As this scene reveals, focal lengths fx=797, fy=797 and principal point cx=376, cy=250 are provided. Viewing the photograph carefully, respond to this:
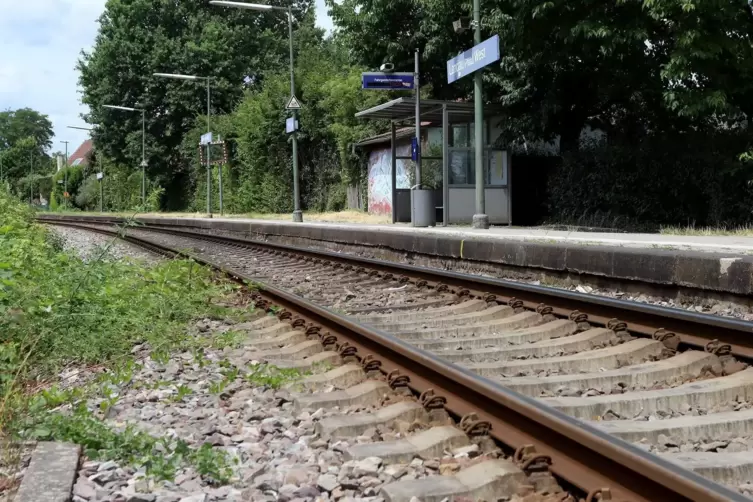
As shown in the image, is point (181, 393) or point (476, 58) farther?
point (476, 58)

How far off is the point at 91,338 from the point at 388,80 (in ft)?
49.0

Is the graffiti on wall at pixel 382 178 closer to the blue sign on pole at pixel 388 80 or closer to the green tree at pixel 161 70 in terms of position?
the blue sign on pole at pixel 388 80

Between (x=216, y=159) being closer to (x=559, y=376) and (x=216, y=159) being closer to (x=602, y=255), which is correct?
(x=602, y=255)

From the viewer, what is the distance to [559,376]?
463 cm

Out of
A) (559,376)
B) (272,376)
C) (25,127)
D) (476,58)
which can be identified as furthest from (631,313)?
(25,127)

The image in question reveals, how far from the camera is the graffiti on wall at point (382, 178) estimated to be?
102ft

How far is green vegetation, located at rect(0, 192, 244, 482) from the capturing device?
3.80 metres

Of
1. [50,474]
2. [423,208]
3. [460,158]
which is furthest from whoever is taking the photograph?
[460,158]

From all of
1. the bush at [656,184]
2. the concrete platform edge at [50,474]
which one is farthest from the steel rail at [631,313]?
the bush at [656,184]

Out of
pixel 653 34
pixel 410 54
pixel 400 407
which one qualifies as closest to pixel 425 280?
pixel 400 407

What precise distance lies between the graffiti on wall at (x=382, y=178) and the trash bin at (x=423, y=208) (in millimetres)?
10179

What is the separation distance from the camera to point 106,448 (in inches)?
148

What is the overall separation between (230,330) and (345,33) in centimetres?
2286

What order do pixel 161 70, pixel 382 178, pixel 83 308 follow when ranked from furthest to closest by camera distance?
pixel 161 70 → pixel 382 178 → pixel 83 308
